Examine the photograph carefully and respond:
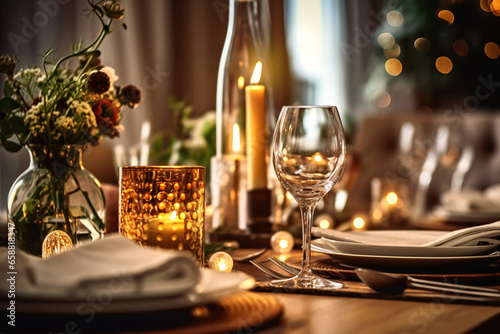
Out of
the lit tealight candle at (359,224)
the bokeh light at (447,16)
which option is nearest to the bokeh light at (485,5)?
the bokeh light at (447,16)

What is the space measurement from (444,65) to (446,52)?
10cm

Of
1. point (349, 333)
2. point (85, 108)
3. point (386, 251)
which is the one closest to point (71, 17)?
point (85, 108)

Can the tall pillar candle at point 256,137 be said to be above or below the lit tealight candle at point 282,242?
above

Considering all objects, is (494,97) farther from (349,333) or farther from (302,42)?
(349,333)

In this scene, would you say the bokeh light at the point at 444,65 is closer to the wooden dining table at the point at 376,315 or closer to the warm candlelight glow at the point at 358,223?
the warm candlelight glow at the point at 358,223

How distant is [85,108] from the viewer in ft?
2.77

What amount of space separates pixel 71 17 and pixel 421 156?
2001 millimetres

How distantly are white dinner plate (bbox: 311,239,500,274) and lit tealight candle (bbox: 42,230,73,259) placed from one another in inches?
12.8

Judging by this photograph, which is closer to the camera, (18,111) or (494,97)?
(18,111)

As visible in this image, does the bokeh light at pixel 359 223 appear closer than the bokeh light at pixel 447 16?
Yes

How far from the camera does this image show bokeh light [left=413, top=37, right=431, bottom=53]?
181 inches

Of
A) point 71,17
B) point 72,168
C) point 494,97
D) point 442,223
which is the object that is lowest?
point 442,223

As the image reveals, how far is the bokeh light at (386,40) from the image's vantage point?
4.86 m

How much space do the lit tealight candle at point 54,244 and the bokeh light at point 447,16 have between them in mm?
4154
